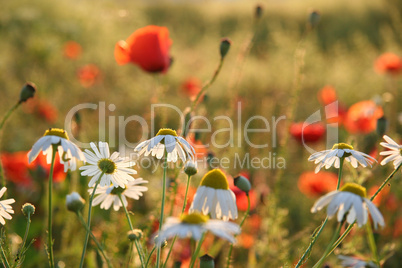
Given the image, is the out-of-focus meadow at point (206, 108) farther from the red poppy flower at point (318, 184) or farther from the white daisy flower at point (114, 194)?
the white daisy flower at point (114, 194)

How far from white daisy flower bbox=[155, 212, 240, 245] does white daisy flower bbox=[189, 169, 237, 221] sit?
9 cm

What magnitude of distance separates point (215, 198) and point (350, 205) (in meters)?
0.19

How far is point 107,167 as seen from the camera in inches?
30.1

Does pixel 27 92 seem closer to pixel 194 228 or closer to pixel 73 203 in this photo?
pixel 73 203

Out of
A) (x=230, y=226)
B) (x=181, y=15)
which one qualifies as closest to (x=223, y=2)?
(x=181, y=15)

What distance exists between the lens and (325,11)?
9961 millimetres

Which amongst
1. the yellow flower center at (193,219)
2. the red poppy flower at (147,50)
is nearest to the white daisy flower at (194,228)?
the yellow flower center at (193,219)

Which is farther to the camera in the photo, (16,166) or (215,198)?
(16,166)

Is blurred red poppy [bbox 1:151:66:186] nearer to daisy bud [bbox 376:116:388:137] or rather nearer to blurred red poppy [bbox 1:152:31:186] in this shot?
blurred red poppy [bbox 1:152:31:186]

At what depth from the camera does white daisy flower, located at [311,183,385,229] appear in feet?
1.95

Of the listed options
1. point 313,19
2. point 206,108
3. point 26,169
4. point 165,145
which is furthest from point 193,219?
point 206,108

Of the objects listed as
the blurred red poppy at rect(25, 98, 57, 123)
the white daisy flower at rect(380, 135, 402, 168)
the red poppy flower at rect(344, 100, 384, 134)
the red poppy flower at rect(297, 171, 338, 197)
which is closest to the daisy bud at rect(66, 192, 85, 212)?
the white daisy flower at rect(380, 135, 402, 168)

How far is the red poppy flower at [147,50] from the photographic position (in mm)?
1625

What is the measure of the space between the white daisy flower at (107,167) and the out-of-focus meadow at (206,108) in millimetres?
225
